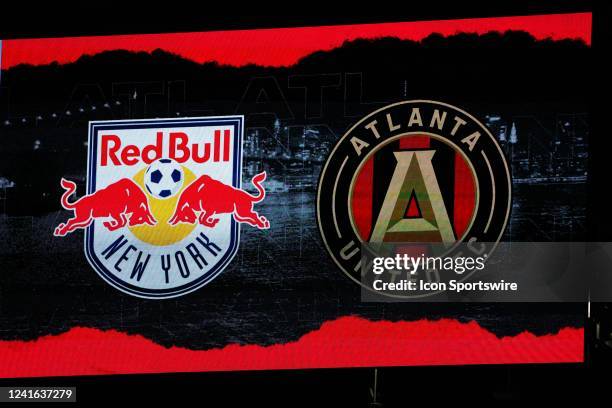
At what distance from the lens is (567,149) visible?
3.79 m

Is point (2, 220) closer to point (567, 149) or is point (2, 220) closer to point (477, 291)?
point (477, 291)

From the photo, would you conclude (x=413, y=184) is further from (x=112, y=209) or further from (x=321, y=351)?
(x=112, y=209)

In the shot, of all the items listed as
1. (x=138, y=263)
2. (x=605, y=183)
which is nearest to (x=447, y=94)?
(x=605, y=183)

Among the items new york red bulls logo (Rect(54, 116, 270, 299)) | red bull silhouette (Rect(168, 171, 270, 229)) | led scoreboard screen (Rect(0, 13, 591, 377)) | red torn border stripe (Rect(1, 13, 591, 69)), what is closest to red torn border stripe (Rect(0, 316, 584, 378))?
led scoreboard screen (Rect(0, 13, 591, 377))

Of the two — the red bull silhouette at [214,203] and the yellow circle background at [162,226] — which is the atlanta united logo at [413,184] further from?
the yellow circle background at [162,226]

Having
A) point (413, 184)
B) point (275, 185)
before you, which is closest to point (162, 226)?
point (275, 185)

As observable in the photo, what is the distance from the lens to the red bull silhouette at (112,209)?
13.1ft

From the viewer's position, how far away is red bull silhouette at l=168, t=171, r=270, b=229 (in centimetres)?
394

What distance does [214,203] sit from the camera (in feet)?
13.0

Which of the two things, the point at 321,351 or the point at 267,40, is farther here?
the point at 267,40

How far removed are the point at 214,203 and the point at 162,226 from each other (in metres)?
0.25

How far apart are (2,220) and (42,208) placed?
0.19 meters

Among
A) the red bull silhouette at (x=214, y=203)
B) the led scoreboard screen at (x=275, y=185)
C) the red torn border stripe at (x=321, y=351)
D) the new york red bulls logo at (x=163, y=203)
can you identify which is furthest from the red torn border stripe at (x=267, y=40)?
the red torn border stripe at (x=321, y=351)

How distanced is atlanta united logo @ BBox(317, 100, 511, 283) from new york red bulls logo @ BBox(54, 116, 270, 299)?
0.35 m
